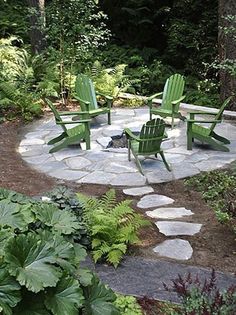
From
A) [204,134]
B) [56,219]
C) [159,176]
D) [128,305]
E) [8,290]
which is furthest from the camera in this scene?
[204,134]

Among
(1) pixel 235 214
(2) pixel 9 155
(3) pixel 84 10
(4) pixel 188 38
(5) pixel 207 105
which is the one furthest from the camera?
(4) pixel 188 38

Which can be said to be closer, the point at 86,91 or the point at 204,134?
the point at 204,134

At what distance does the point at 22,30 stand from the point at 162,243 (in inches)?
400

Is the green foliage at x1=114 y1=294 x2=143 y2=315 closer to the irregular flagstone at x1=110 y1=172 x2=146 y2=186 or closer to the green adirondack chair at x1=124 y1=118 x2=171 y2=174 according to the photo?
the irregular flagstone at x1=110 y1=172 x2=146 y2=186

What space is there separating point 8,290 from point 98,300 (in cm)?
57

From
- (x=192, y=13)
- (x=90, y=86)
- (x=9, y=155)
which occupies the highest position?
(x=192, y=13)

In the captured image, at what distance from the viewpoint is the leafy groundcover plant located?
2193mm

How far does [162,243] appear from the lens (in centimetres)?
412

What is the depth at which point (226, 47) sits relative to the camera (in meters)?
8.64

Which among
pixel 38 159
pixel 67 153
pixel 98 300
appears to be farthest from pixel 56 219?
pixel 67 153

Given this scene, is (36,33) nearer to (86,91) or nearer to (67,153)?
(86,91)

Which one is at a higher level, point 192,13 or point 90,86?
point 192,13

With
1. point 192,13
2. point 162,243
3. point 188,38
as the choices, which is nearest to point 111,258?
point 162,243

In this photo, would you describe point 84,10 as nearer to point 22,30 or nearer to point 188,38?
Result: point 188,38
